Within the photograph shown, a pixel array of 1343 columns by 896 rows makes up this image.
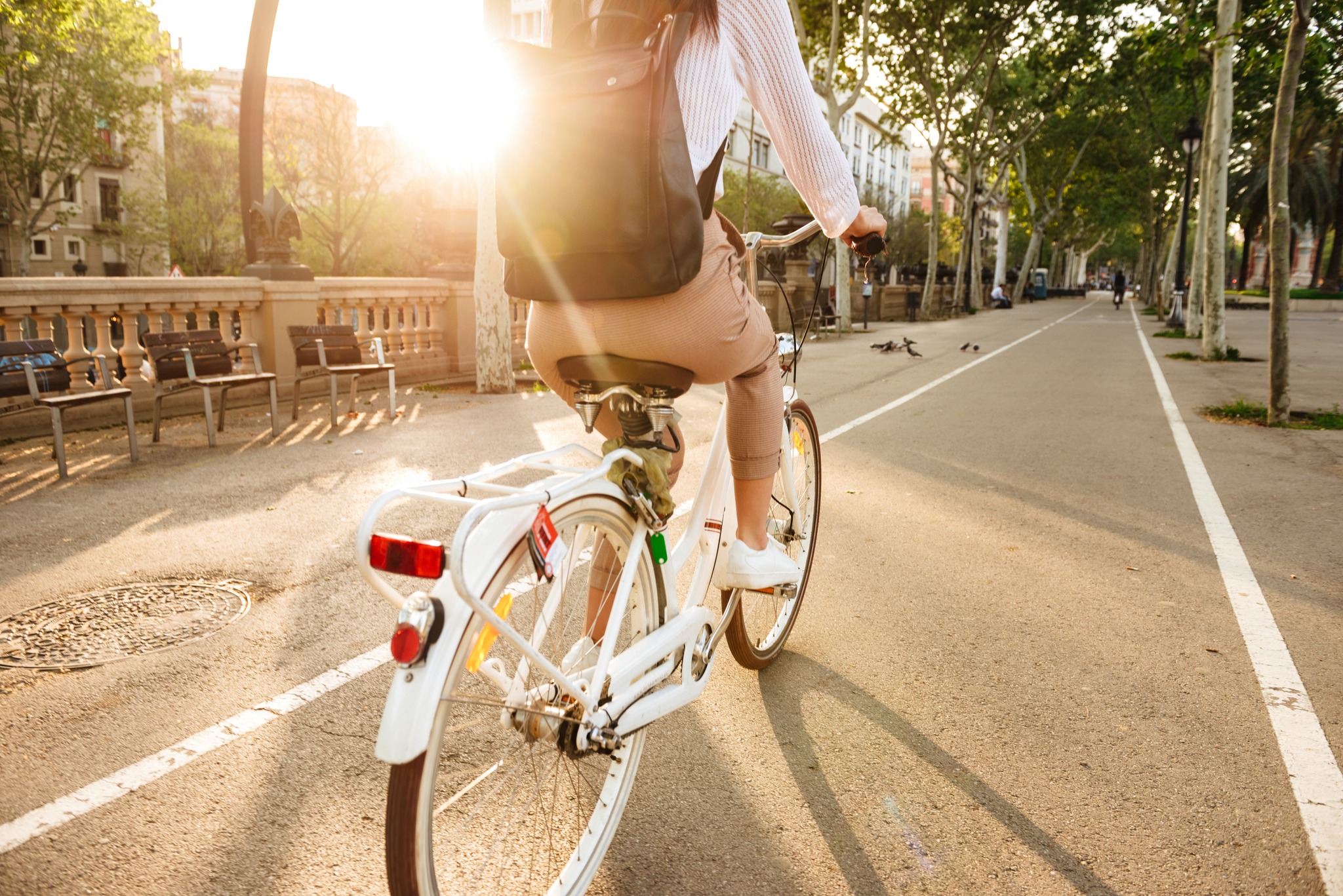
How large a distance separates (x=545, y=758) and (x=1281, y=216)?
1010 centimetres

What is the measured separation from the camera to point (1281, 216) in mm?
9578

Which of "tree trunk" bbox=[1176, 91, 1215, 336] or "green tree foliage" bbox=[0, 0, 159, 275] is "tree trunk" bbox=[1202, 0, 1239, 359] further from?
"green tree foliage" bbox=[0, 0, 159, 275]

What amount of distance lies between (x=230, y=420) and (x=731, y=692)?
814 cm

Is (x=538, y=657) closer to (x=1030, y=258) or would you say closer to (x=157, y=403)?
(x=157, y=403)

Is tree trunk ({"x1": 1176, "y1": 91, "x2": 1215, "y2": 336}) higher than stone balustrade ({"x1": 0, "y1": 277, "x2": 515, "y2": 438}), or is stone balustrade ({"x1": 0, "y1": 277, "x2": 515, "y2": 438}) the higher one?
tree trunk ({"x1": 1176, "y1": 91, "x2": 1215, "y2": 336})

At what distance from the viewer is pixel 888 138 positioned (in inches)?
1416

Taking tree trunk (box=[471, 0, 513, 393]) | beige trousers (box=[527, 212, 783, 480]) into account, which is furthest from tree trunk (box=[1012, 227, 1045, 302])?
beige trousers (box=[527, 212, 783, 480])

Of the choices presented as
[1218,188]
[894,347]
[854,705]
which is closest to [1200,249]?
[1218,188]

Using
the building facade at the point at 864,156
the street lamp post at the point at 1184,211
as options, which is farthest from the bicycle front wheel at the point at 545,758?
the building facade at the point at 864,156

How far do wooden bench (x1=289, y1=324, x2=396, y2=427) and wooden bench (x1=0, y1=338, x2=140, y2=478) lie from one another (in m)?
2.41

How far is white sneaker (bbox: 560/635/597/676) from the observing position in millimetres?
2251

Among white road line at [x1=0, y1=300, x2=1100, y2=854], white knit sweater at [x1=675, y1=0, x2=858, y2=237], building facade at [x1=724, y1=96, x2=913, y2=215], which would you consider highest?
building facade at [x1=724, y1=96, x2=913, y2=215]

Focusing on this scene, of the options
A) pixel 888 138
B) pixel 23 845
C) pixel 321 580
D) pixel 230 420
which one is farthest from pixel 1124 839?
pixel 888 138

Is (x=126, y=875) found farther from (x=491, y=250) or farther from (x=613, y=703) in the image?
(x=491, y=250)
